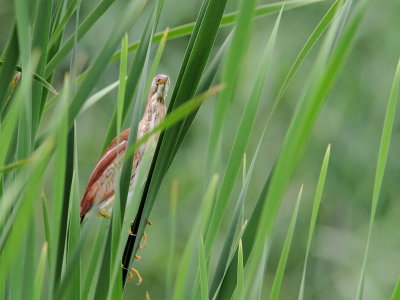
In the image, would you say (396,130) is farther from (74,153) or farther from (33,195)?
(33,195)

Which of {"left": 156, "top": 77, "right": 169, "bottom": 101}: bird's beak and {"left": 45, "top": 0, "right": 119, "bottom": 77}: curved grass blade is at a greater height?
{"left": 156, "top": 77, "right": 169, "bottom": 101}: bird's beak

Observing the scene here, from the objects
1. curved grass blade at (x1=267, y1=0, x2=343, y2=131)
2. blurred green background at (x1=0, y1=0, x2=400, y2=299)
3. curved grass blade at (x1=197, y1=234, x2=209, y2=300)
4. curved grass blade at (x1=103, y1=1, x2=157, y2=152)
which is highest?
blurred green background at (x1=0, y1=0, x2=400, y2=299)

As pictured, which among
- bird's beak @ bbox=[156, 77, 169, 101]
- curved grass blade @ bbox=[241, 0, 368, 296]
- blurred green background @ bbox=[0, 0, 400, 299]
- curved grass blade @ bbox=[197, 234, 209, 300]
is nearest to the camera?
curved grass blade @ bbox=[241, 0, 368, 296]

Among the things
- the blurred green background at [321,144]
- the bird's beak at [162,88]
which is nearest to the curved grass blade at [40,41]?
the bird's beak at [162,88]

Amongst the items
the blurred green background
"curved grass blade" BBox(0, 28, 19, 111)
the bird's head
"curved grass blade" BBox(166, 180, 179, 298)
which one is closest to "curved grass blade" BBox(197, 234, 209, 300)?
"curved grass blade" BBox(166, 180, 179, 298)

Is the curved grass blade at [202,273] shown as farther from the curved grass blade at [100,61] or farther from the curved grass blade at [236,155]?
the curved grass blade at [100,61]

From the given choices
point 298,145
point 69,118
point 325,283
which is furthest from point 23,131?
point 325,283

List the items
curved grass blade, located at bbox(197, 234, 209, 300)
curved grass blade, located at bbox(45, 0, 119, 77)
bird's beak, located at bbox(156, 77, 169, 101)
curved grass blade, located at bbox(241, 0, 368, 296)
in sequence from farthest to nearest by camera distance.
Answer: bird's beak, located at bbox(156, 77, 169, 101), curved grass blade, located at bbox(45, 0, 119, 77), curved grass blade, located at bbox(197, 234, 209, 300), curved grass blade, located at bbox(241, 0, 368, 296)

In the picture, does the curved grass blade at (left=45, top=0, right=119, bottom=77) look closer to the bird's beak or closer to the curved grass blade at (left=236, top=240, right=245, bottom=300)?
the curved grass blade at (left=236, top=240, right=245, bottom=300)
